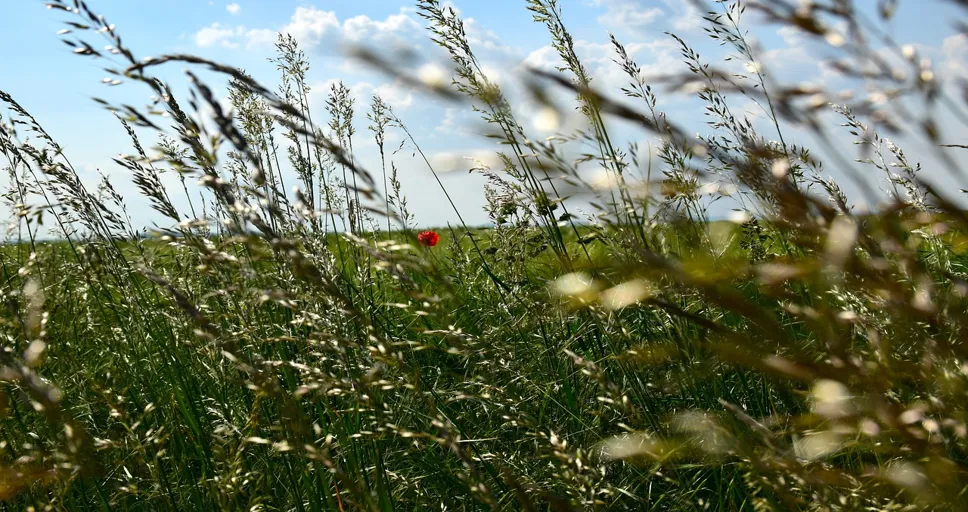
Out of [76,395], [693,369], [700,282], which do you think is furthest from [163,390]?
[700,282]

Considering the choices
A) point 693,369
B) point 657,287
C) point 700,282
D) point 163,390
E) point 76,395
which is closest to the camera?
point 700,282

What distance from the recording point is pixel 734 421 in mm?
1885

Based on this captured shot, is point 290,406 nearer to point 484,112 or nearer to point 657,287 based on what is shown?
point 657,287

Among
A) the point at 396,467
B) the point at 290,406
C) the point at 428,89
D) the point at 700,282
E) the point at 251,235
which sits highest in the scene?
the point at 428,89

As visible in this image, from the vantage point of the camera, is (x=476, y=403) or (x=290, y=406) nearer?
(x=290, y=406)

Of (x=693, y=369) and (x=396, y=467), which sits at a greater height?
(x=693, y=369)

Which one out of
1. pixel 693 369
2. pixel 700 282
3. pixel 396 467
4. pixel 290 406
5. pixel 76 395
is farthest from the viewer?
pixel 76 395

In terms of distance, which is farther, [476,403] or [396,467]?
[476,403]

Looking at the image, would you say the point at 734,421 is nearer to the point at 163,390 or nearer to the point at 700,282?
the point at 700,282

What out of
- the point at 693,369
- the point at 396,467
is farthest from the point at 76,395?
the point at 693,369

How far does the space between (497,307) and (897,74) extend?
2434 millimetres

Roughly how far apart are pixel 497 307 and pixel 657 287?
1676mm

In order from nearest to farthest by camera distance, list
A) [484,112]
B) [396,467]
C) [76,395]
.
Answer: [484,112] → [396,467] → [76,395]

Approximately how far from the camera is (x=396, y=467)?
2.69 metres
